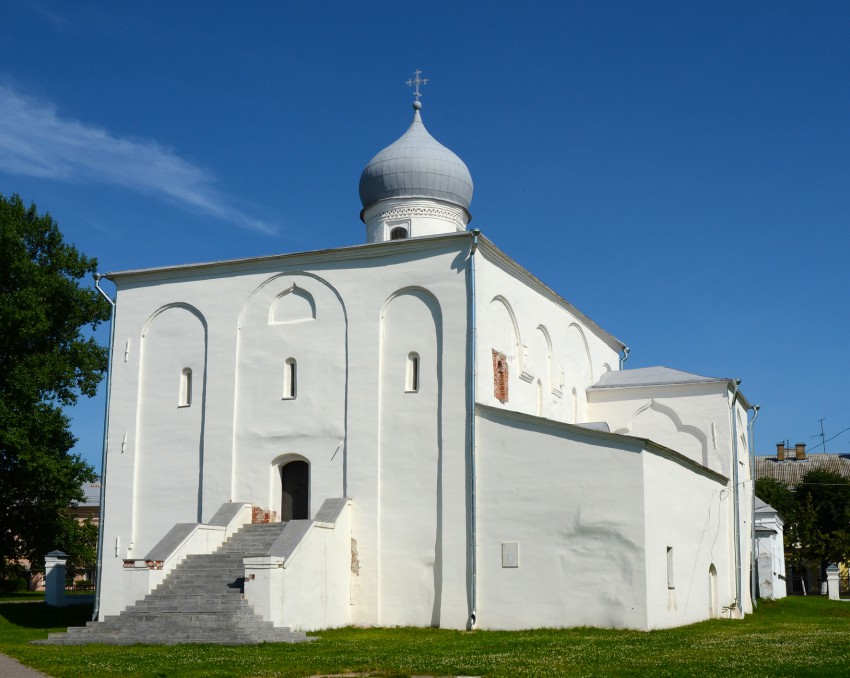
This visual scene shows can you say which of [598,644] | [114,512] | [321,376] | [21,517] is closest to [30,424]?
[21,517]

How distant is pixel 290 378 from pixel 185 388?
236 cm

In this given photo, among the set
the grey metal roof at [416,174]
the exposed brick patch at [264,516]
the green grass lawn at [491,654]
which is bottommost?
the green grass lawn at [491,654]

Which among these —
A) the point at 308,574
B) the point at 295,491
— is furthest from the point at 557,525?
the point at 295,491

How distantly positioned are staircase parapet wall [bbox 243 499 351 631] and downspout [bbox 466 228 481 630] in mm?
2301

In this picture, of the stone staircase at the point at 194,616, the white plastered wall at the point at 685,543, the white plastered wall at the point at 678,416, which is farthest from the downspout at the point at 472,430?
the white plastered wall at the point at 678,416

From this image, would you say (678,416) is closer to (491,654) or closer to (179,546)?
(179,546)

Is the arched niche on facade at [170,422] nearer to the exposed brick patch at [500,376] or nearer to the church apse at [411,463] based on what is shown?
the church apse at [411,463]

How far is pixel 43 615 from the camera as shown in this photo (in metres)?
22.0

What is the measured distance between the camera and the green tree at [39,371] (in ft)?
84.0

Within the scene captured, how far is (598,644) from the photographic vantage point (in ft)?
45.2

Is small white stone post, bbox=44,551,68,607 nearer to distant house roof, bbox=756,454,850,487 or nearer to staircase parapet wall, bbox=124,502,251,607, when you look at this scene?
staircase parapet wall, bbox=124,502,251,607

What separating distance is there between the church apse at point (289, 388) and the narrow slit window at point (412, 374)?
4.18 feet

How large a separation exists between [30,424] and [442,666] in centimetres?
1741

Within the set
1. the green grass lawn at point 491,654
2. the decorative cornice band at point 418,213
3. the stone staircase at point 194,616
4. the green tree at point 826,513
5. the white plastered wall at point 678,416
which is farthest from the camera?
the green tree at point 826,513
